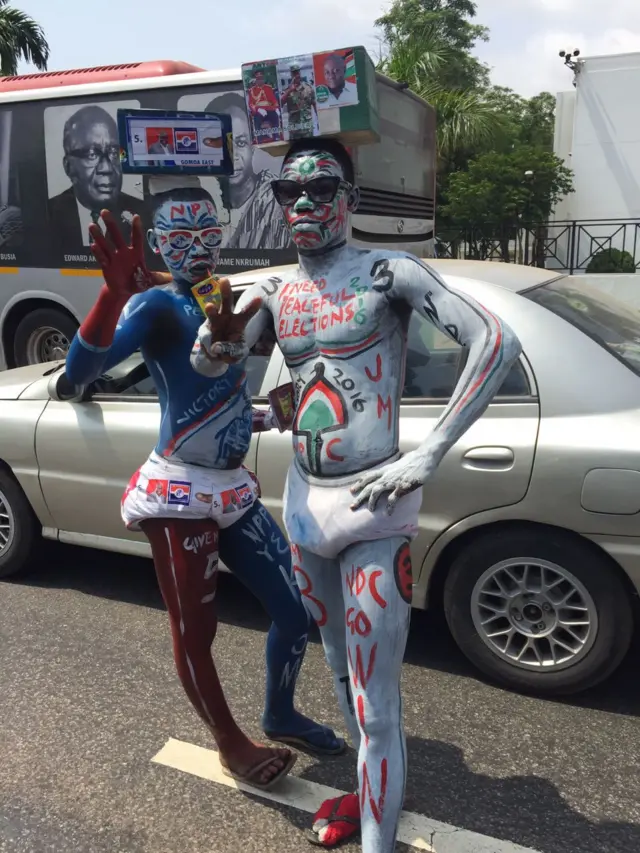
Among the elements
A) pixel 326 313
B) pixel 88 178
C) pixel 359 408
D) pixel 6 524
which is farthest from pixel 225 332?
pixel 88 178

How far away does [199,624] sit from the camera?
7.97 ft

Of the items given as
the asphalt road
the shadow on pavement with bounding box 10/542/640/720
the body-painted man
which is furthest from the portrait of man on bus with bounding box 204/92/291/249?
the body-painted man

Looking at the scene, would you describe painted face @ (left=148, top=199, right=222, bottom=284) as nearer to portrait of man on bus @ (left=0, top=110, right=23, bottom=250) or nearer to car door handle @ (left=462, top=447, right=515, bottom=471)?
car door handle @ (left=462, top=447, right=515, bottom=471)

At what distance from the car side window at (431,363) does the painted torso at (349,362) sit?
1.15 meters

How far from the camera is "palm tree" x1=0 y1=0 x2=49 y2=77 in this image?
18906 millimetres

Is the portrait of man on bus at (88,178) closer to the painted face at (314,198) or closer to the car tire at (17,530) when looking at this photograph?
the car tire at (17,530)

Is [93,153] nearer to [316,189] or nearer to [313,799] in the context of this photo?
[316,189]

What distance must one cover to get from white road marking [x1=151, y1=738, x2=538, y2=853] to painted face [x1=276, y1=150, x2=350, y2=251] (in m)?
1.75

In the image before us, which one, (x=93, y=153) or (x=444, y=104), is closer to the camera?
(x=93, y=153)


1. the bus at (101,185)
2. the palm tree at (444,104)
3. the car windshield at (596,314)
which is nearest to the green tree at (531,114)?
Answer: the palm tree at (444,104)

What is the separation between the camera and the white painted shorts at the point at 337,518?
1938mm

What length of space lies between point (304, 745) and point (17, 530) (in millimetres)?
2238

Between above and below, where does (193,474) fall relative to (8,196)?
below

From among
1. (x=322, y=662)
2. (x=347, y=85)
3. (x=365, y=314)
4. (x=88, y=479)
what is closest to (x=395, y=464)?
(x=365, y=314)
